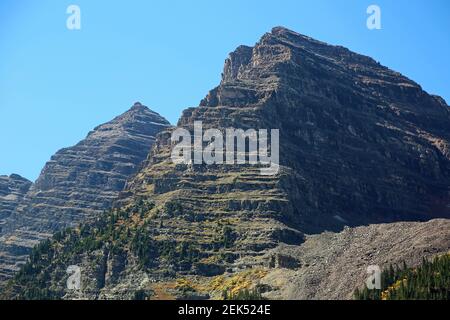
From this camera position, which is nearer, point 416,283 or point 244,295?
point 416,283

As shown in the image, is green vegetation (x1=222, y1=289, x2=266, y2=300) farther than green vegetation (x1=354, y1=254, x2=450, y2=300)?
Yes

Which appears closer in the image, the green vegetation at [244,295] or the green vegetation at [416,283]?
the green vegetation at [416,283]

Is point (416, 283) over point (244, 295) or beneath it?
over

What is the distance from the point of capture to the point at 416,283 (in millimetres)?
151500

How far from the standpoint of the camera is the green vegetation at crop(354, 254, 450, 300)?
477 feet

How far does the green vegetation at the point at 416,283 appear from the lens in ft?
477
